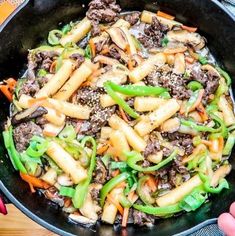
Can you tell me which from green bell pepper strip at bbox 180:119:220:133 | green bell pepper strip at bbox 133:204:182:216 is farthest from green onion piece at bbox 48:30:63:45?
green bell pepper strip at bbox 133:204:182:216

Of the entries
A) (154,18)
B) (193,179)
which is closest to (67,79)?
(154,18)

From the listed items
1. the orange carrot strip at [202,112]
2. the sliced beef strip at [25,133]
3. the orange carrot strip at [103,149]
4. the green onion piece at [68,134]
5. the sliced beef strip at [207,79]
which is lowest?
the orange carrot strip at [202,112]

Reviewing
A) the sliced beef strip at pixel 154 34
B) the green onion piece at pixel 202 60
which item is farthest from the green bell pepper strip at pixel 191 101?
the sliced beef strip at pixel 154 34

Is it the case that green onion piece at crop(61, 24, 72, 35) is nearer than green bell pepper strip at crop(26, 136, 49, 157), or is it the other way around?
green bell pepper strip at crop(26, 136, 49, 157)

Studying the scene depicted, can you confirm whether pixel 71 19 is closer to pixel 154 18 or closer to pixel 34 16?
Result: pixel 34 16

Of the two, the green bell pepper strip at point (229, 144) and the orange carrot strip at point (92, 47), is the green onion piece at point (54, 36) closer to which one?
the orange carrot strip at point (92, 47)

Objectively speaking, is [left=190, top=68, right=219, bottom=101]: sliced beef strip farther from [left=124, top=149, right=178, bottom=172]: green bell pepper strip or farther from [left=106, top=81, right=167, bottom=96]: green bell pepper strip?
[left=124, top=149, right=178, bottom=172]: green bell pepper strip
